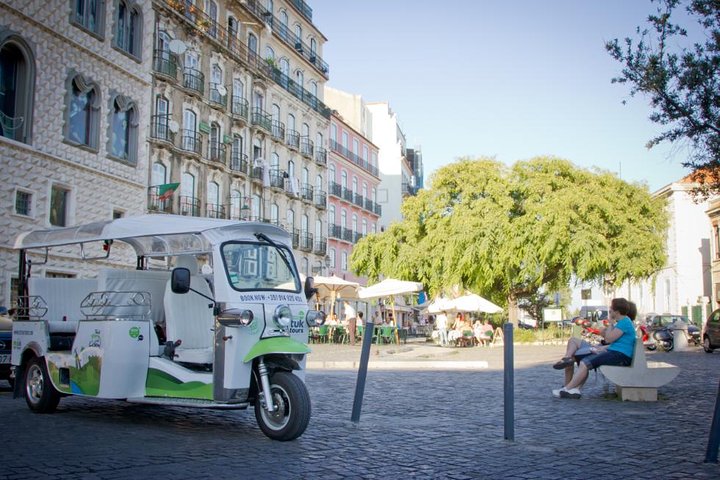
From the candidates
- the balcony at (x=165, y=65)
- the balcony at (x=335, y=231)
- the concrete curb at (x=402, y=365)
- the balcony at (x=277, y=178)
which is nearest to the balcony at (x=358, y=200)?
the balcony at (x=335, y=231)

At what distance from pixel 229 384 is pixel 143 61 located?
27.3 m

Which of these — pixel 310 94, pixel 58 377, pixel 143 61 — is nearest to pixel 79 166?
pixel 143 61

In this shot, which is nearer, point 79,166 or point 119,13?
point 79,166

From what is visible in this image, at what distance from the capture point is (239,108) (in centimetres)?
4316

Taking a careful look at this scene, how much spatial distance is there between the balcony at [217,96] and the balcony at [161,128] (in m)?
4.96

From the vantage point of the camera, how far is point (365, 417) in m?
9.43

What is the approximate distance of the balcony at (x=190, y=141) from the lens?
1464 inches

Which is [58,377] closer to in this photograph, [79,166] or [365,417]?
[365,417]

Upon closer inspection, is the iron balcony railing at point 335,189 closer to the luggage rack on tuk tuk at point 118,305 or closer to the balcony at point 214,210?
the balcony at point 214,210

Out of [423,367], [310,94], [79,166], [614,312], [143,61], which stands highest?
[310,94]

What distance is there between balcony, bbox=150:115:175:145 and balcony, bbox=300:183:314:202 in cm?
1774

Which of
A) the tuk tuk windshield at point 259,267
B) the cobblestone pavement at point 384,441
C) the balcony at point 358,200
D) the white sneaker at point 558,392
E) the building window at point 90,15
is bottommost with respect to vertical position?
A: the cobblestone pavement at point 384,441

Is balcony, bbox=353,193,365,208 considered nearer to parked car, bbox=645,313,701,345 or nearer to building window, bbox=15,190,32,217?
→ parked car, bbox=645,313,701,345

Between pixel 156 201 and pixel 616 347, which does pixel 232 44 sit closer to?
pixel 156 201
